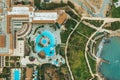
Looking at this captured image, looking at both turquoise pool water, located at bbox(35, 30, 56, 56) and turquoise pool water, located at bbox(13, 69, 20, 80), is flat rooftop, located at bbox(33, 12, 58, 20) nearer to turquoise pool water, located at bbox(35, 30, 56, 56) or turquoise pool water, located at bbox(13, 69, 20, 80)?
turquoise pool water, located at bbox(35, 30, 56, 56)

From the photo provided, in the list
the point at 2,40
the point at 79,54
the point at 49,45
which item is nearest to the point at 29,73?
the point at 49,45

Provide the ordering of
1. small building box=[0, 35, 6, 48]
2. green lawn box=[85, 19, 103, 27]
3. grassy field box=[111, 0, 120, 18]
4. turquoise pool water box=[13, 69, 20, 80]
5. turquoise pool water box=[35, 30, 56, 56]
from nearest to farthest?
grassy field box=[111, 0, 120, 18], green lawn box=[85, 19, 103, 27], small building box=[0, 35, 6, 48], turquoise pool water box=[35, 30, 56, 56], turquoise pool water box=[13, 69, 20, 80]

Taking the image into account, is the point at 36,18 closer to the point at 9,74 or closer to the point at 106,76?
the point at 9,74

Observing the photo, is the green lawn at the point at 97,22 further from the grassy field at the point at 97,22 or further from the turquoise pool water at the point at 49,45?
the turquoise pool water at the point at 49,45

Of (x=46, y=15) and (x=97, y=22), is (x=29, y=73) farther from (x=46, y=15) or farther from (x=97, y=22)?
(x=97, y=22)

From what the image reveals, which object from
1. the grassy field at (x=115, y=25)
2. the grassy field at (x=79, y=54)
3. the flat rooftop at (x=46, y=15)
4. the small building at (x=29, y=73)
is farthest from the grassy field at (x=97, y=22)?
the small building at (x=29, y=73)

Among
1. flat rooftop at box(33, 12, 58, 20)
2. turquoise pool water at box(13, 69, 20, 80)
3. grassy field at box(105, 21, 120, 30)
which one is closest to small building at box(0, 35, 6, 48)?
turquoise pool water at box(13, 69, 20, 80)
